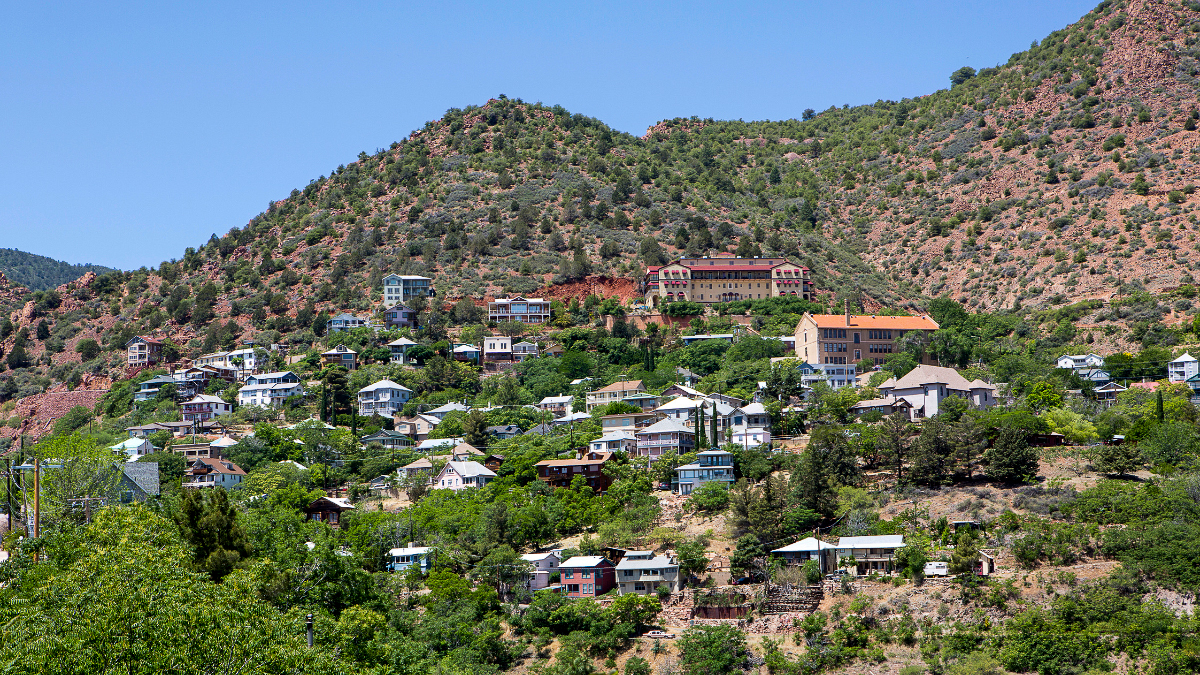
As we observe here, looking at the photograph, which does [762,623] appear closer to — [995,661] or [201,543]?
[995,661]

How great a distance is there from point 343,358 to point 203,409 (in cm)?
1334

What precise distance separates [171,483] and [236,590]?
4731 cm

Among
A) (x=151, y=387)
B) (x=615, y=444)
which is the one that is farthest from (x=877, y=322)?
(x=151, y=387)

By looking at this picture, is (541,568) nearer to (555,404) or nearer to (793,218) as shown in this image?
(555,404)

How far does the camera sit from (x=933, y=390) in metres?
86.7

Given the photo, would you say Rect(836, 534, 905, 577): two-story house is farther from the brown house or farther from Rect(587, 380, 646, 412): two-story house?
Rect(587, 380, 646, 412): two-story house

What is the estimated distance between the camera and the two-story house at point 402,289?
129500 mm

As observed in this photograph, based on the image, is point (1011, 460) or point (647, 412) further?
point (647, 412)

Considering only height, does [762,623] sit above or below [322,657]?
below

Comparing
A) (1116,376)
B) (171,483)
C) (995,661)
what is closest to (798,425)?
(1116,376)

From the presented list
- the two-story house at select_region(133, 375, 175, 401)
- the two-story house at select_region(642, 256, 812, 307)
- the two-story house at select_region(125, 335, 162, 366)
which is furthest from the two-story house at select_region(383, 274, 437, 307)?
the two-story house at select_region(125, 335, 162, 366)

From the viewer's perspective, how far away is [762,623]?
61.7m

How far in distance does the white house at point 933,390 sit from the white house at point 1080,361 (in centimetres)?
1036

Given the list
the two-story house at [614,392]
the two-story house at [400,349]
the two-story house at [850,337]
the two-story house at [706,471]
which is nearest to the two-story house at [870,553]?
the two-story house at [706,471]
